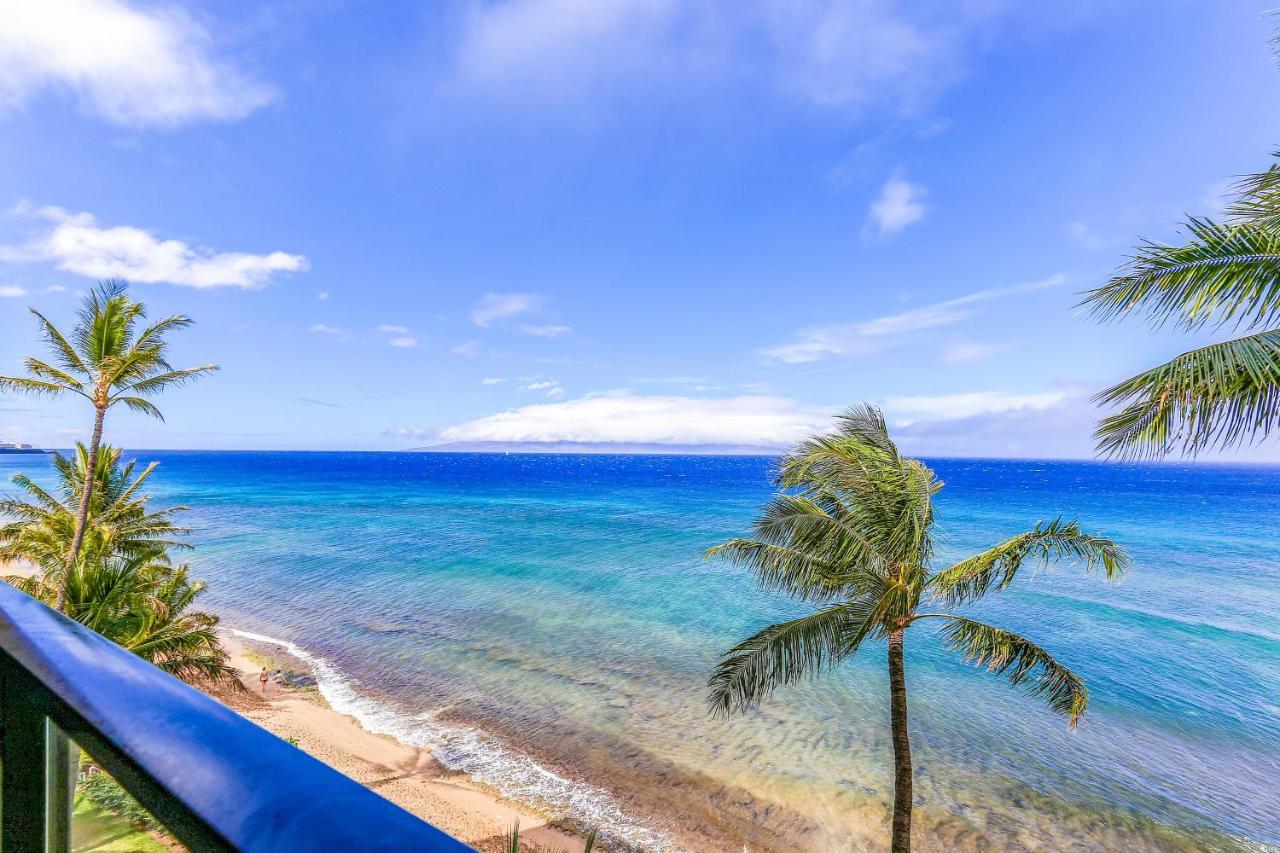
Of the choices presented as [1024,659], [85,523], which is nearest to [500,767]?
[1024,659]

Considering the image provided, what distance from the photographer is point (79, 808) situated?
884 millimetres

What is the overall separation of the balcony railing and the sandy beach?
33.0ft

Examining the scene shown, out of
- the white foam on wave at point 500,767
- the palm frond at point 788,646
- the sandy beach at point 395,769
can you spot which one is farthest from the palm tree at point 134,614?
the palm frond at point 788,646

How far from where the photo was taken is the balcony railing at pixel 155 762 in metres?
0.46

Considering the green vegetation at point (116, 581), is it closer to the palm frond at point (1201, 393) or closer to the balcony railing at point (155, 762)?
the balcony railing at point (155, 762)

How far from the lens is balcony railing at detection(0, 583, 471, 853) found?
1.52ft

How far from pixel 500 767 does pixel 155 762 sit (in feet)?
49.6

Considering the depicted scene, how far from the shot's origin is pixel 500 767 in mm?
13219

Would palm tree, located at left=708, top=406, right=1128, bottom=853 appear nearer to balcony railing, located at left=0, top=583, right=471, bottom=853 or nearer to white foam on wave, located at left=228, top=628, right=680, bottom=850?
white foam on wave, located at left=228, top=628, right=680, bottom=850

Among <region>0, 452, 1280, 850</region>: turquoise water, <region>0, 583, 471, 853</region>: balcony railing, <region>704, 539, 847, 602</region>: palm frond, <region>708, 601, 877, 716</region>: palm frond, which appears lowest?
<region>0, 452, 1280, 850</region>: turquoise water

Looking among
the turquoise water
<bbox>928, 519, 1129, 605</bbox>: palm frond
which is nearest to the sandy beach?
Result: the turquoise water

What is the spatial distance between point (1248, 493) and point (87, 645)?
411 feet

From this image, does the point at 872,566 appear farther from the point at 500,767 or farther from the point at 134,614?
the point at 134,614

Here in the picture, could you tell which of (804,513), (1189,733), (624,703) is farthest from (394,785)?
(1189,733)
